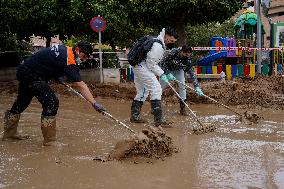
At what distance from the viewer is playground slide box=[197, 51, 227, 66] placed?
17.7 m

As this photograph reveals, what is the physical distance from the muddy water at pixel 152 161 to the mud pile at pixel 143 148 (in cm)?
13

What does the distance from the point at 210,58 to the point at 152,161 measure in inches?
510

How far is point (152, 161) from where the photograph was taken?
5.43 meters

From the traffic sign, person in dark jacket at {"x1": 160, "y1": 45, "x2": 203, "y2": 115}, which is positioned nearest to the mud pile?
person in dark jacket at {"x1": 160, "y1": 45, "x2": 203, "y2": 115}

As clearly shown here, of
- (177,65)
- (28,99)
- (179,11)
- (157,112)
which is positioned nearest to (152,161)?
(28,99)

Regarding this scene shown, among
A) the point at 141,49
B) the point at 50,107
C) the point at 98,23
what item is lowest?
the point at 50,107

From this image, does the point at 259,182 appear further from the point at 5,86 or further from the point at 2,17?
the point at 2,17

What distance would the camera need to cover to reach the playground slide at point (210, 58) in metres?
17.7

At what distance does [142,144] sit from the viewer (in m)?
5.54

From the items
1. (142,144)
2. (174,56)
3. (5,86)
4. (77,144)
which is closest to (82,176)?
(142,144)

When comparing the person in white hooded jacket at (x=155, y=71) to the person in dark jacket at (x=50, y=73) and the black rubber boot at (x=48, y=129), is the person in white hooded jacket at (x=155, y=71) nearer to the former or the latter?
the person in dark jacket at (x=50, y=73)

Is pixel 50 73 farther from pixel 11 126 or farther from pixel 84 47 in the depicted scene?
pixel 11 126

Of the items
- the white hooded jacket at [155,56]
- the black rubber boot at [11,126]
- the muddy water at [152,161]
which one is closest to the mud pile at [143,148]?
the muddy water at [152,161]

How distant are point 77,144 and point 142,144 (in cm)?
128
